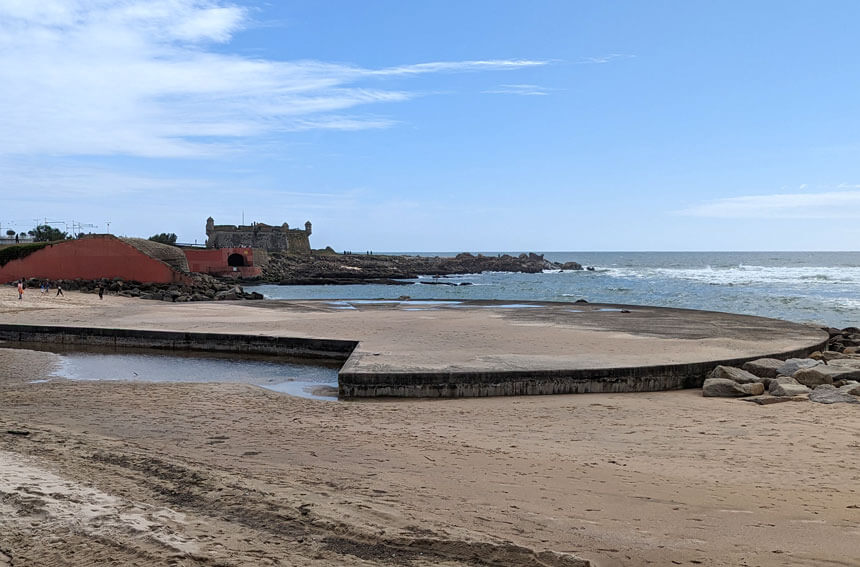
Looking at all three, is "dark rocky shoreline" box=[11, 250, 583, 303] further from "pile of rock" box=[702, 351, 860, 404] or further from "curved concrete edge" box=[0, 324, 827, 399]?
"pile of rock" box=[702, 351, 860, 404]

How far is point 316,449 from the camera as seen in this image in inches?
240

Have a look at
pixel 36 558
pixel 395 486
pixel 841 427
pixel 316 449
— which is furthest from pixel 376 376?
pixel 36 558

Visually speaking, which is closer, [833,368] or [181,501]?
[181,501]

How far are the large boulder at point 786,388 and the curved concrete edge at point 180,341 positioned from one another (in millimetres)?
7247

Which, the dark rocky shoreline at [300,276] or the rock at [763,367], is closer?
the rock at [763,367]

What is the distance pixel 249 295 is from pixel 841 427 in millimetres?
29083

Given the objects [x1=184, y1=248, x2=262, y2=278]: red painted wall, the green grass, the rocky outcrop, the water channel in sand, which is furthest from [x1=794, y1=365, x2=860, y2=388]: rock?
[x1=184, y1=248, x2=262, y2=278]: red painted wall

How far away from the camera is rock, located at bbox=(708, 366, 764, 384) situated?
9289 millimetres

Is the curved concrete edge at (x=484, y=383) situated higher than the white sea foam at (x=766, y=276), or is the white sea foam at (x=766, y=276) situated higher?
the white sea foam at (x=766, y=276)

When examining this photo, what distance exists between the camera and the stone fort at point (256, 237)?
7144 cm

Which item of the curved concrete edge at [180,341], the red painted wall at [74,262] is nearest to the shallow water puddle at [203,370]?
the curved concrete edge at [180,341]

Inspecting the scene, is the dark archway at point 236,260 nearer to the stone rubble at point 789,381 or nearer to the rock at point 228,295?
the rock at point 228,295

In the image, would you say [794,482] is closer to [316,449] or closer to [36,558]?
[316,449]

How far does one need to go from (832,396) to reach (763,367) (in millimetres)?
1984
